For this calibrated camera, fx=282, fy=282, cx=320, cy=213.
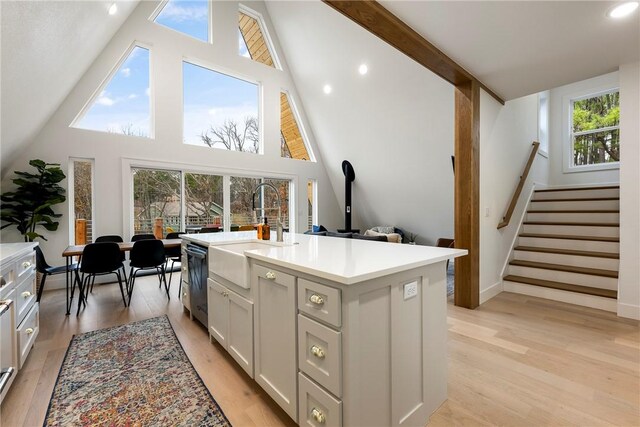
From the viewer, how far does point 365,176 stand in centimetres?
657

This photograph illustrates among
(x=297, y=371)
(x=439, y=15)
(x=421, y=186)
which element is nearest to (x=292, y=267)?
(x=297, y=371)

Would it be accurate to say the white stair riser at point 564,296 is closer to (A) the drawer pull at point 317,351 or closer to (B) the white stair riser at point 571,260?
(B) the white stair riser at point 571,260

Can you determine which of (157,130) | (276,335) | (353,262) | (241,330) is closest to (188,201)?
(157,130)

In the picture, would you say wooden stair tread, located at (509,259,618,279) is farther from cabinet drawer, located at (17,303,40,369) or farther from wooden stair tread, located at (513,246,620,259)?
cabinet drawer, located at (17,303,40,369)

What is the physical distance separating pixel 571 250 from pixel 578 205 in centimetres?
108

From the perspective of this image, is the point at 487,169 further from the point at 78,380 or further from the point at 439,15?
the point at 78,380

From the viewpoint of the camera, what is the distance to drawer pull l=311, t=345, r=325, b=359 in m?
1.21

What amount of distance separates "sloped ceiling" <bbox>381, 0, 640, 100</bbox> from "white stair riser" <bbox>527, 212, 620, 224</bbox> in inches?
80.3

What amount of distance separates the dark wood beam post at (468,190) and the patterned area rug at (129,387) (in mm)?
2695

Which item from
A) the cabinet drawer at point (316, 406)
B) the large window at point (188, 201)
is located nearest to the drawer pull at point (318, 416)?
the cabinet drawer at point (316, 406)

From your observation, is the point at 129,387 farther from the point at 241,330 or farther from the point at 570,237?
the point at 570,237

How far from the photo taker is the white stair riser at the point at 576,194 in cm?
428

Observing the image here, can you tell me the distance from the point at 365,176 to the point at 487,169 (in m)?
3.37

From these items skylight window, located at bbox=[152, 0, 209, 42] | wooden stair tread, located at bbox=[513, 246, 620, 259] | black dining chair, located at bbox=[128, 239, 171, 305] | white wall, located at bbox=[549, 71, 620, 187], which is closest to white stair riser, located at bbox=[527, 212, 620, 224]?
wooden stair tread, located at bbox=[513, 246, 620, 259]
